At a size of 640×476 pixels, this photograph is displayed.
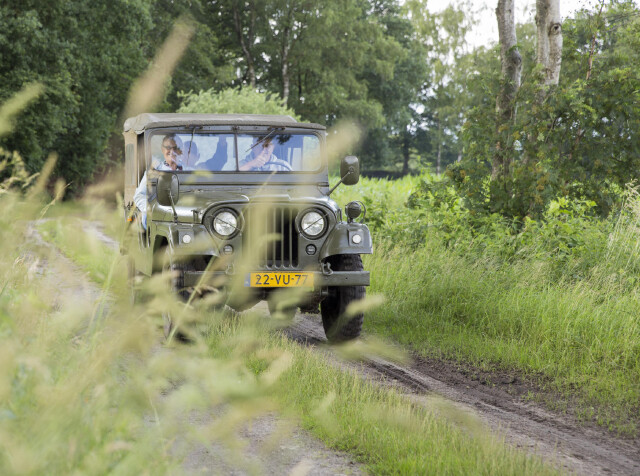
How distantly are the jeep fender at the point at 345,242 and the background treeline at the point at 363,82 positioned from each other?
329 centimetres

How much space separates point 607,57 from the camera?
9586 mm

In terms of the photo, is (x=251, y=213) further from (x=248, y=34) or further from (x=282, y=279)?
(x=248, y=34)

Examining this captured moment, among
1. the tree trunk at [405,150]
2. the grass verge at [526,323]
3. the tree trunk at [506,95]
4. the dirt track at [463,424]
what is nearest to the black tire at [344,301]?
the dirt track at [463,424]

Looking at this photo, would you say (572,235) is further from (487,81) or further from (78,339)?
(78,339)

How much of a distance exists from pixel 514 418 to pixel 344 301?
→ 2.44 m

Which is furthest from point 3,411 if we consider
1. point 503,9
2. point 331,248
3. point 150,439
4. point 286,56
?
point 286,56

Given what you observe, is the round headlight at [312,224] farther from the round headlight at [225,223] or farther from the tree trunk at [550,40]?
the tree trunk at [550,40]

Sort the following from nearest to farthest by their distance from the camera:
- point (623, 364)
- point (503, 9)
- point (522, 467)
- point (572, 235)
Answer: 1. point (522, 467)
2. point (623, 364)
3. point (572, 235)
4. point (503, 9)

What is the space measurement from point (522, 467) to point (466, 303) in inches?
A: 168

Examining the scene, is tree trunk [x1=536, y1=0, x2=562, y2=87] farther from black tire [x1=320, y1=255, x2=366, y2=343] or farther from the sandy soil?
the sandy soil

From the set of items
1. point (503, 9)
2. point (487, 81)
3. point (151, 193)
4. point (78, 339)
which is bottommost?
point (78, 339)

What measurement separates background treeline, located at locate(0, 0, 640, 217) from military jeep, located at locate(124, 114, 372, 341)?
2.97m

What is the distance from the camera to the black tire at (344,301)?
707 cm

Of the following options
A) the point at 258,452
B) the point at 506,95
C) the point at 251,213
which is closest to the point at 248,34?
the point at 506,95
